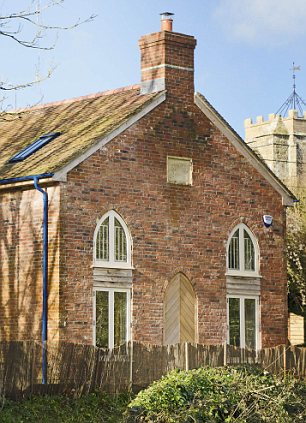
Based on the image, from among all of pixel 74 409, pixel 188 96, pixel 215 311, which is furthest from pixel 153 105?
pixel 74 409

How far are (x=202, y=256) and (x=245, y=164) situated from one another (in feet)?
10.3

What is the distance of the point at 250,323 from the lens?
3262 cm

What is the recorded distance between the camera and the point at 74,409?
80.4 feet

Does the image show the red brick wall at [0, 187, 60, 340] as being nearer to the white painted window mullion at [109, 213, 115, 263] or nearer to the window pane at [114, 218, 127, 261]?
the white painted window mullion at [109, 213, 115, 263]

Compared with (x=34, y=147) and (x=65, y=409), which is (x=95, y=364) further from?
(x=34, y=147)

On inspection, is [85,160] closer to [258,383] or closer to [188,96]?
[188,96]

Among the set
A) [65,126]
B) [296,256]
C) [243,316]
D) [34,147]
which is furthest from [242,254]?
[296,256]

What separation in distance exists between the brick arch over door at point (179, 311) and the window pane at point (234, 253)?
1692 mm

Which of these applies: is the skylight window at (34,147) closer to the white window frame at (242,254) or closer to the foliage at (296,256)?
the white window frame at (242,254)

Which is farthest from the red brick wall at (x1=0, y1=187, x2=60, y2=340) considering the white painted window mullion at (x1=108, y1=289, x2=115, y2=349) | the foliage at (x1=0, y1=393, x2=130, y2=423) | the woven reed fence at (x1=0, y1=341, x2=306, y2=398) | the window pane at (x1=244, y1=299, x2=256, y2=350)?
the window pane at (x1=244, y1=299, x2=256, y2=350)

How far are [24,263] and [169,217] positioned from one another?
13.0ft

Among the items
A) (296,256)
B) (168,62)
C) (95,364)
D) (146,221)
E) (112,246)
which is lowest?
(95,364)

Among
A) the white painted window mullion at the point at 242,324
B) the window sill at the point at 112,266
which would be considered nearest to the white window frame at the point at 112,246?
the window sill at the point at 112,266

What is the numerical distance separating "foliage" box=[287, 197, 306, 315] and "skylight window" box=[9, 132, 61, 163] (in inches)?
611
